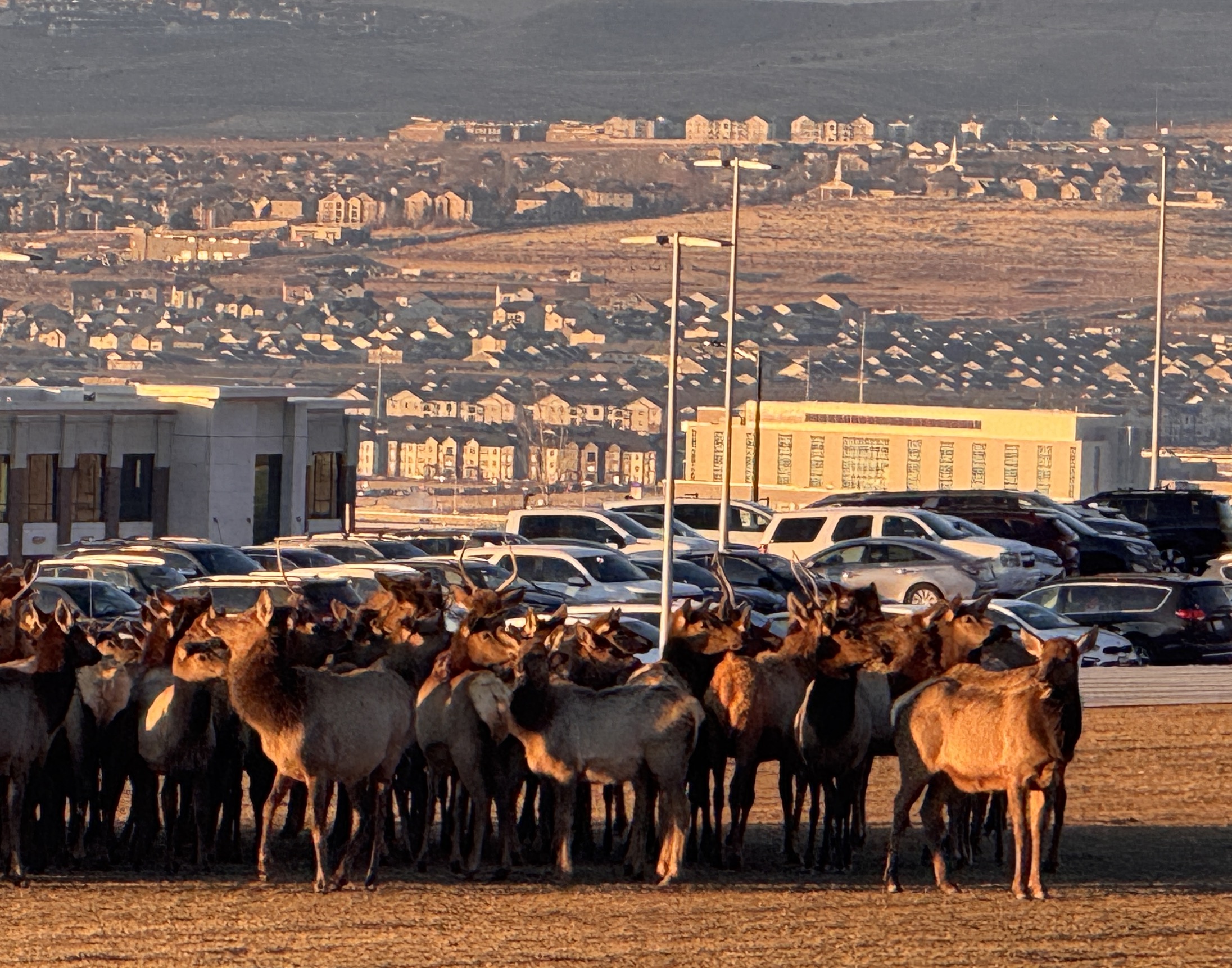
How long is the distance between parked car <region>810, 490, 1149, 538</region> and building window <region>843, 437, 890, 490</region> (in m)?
43.3

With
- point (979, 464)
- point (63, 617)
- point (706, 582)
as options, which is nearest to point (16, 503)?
point (706, 582)

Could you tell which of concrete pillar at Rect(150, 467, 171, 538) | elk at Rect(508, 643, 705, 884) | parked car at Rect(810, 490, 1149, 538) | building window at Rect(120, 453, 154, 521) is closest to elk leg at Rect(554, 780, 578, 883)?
elk at Rect(508, 643, 705, 884)

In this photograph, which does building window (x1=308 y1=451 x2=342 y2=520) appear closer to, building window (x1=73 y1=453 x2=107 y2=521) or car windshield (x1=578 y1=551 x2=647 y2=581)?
building window (x1=73 y1=453 x2=107 y2=521)

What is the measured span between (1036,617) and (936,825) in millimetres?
15710

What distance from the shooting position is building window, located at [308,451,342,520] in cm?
7650

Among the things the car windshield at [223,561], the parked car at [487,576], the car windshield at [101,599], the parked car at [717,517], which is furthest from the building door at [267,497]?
the car windshield at [101,599]

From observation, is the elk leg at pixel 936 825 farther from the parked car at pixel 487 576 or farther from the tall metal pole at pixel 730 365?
the tall metal pole at pixel 730 365

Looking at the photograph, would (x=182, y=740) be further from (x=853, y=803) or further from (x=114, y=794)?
(x=853, y=803)

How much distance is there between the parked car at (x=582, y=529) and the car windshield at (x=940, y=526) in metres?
4.49

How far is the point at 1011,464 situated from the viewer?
9881 cm

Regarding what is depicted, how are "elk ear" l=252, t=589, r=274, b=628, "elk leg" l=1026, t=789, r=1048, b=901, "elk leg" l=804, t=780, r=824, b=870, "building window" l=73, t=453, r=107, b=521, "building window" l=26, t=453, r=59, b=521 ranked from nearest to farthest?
"elk ear" l=252, t=589, r=274, b=628 → "elk leg" l=1026, t=789, r=1048, b=901 → "elk leg" l=804, t=780, r=824, b=870 → "building window" l=26, t=453, r=59, b=521 → "building window" l=73, t=453, r=107, b=521

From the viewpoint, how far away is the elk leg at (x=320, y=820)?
1800 cm

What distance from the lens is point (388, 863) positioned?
1953 cm

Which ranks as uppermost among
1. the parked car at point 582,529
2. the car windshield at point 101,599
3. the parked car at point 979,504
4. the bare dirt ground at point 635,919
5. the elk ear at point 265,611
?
the parked car at point 979,504
